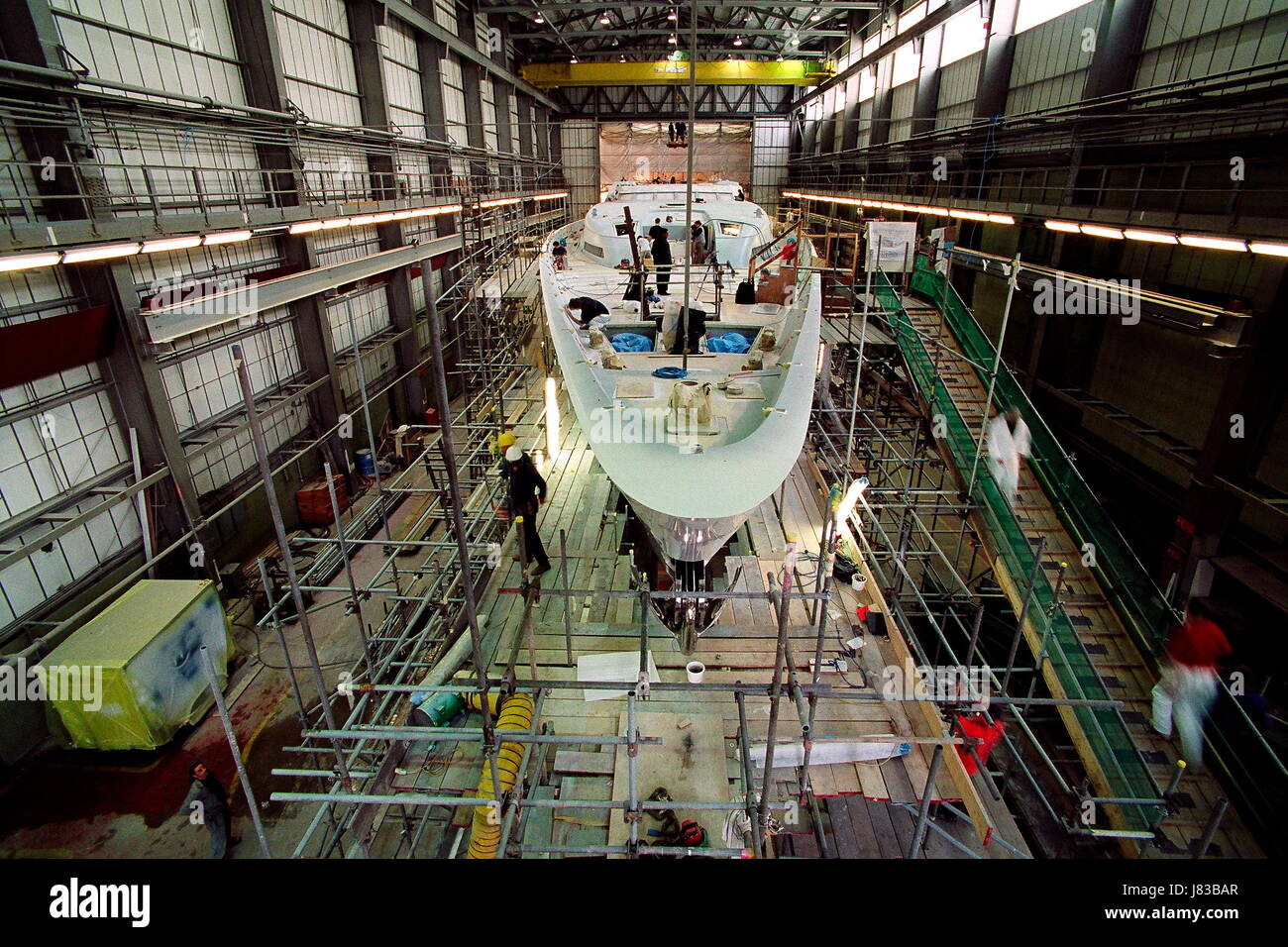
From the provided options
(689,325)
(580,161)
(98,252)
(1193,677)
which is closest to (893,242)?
(689,325)

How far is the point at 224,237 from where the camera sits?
7.12 metres

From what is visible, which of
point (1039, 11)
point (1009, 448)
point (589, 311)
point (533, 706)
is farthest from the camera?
point (1039, 11)

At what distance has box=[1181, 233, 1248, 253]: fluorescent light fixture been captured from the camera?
5777 mm

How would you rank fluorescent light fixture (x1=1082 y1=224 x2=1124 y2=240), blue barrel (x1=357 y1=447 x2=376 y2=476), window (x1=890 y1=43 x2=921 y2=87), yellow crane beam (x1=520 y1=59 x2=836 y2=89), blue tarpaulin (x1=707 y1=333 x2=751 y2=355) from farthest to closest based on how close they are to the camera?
yellow crane beam (x1=520 y1=59 x2=836 y2=89) → window (x1=890 y1=43 x2=921 y2=87) → blue barrel (x1=357 y1=447 x2=376 y2=476) → fluorescent light fixture (x1=1082 y1=224 x2=1124 y2=240) → blue tarpaulin (x1=707 y1=333 x2=751 y2=355)

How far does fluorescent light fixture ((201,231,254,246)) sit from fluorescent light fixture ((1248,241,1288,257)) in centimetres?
1075

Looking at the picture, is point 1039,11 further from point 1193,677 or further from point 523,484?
point 523,484

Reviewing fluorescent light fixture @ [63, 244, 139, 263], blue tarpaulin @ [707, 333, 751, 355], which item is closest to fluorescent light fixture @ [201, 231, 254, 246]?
fluorescent light fixture @ [63, 244, 139, 263]

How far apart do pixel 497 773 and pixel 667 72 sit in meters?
25.4

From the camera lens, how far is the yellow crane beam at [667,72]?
22484mm

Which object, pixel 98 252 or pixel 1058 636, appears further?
pixel 1058 636

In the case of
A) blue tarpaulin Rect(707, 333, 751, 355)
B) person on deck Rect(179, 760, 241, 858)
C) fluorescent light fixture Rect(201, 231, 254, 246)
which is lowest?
person on deck Rect(179, 760, 241, 858)

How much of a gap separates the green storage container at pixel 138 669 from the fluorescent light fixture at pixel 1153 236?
10.4 meters

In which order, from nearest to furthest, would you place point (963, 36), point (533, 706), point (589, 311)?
point (533, 706), point (589, 311), point (963, 36)

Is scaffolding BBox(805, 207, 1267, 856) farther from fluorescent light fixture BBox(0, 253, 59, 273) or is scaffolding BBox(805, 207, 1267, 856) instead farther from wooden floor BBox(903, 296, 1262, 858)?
fluorescent light fixture BBox(0, 253, 59, 273)
